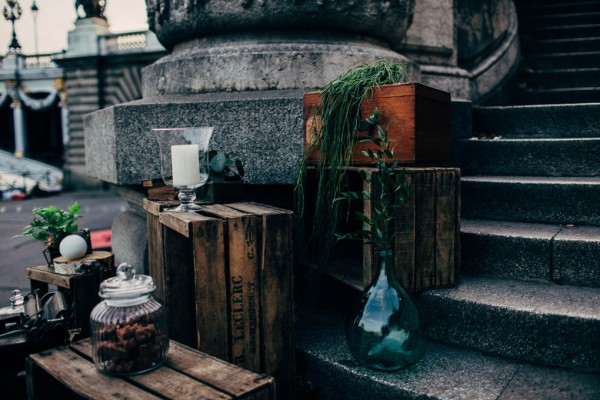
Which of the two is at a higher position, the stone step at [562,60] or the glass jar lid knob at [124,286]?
the stone step at [562,60]

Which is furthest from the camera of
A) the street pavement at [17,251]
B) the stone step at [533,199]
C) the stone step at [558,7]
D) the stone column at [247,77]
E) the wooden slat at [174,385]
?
the stone step at [558,7]

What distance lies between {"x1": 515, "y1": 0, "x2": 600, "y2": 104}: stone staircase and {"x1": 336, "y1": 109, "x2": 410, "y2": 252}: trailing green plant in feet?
10.6

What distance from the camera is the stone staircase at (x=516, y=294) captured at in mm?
2025

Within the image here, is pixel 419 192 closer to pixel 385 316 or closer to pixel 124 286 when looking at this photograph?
pixel 385 316

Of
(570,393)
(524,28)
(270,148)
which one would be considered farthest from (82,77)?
(570,393)

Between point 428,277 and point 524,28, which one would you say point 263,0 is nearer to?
point 428,277

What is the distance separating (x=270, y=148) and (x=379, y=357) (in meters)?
1.36

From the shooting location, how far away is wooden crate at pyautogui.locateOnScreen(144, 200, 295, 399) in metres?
2.03

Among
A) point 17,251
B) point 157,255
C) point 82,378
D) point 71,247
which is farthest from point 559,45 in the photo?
point 17,251

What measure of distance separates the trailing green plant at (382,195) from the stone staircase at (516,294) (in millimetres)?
390

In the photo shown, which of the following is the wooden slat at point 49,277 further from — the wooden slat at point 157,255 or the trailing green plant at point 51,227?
the wooden slat at point 157,255

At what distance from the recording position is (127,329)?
68.1 inches

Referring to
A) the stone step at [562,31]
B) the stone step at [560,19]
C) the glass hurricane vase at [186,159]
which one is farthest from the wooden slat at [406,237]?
the stone step at [560,19]

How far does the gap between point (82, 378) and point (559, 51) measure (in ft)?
18.5
